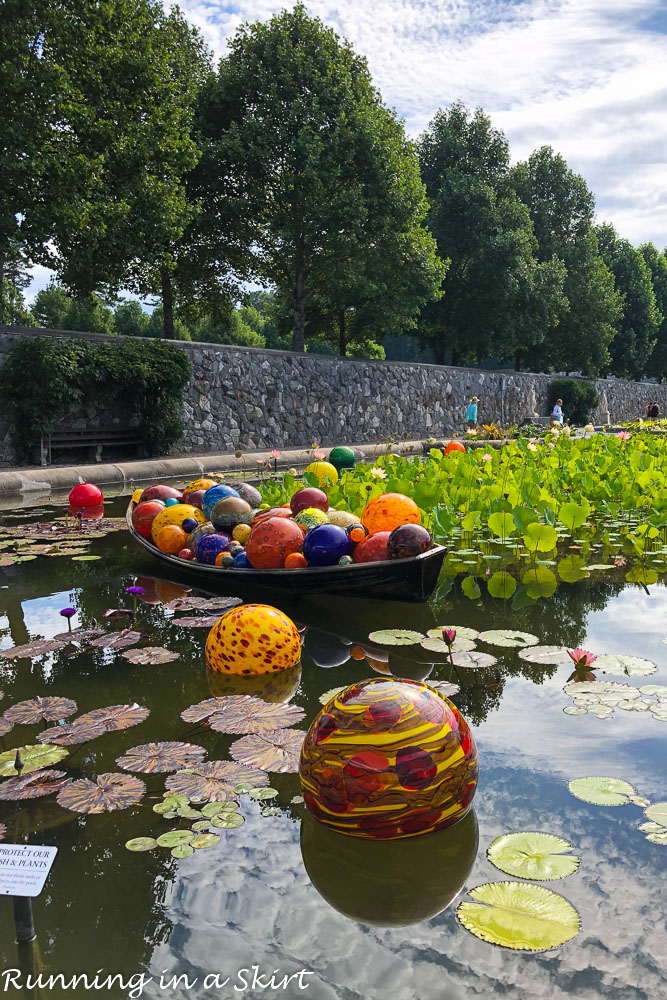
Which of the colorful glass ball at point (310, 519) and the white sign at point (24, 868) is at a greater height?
the colorful glass ball at point (310, 519)

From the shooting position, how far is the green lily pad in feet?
7.95

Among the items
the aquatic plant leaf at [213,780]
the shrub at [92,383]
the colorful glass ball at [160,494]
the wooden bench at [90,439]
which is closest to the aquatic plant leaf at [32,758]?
the aquatic plant leaf at [213,780]

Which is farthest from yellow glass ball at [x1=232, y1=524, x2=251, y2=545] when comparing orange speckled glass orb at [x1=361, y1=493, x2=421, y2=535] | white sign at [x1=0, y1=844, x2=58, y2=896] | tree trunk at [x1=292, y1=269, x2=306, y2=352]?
tree trunk at [x1=292, y1=269, x2=306, y2=352]

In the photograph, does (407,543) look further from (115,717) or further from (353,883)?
(353,883)

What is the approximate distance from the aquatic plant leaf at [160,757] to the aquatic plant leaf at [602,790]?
1316 millimetres

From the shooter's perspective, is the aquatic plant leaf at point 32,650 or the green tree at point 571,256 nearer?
the aquatic plant leaf at point 32,650

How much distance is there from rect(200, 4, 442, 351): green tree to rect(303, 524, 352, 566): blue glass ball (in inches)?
712

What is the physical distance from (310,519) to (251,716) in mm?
2413

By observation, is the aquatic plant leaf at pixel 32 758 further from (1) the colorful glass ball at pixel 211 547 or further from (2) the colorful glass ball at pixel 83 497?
(2) the colorful glass ball at pixel 83 497

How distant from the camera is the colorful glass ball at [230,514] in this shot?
573 centimetres

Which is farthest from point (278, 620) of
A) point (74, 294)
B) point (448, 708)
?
point (74, 294)

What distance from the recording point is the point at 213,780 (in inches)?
100

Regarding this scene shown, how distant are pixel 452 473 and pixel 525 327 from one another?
25.7m

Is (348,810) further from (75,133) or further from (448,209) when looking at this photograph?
(448,209)
